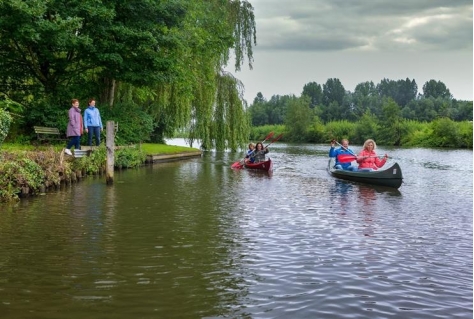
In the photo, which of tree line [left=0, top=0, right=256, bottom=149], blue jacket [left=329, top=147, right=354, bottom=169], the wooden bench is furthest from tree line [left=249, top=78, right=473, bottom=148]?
the wooden bench

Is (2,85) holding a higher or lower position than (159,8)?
lower

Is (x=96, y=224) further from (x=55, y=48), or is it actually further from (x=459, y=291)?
(x=55, y=48)

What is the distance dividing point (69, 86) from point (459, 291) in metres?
20.6

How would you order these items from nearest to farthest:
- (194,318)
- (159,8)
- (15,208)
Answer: (194,318) < (15,208) < (159,8)

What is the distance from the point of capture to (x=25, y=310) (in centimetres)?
472

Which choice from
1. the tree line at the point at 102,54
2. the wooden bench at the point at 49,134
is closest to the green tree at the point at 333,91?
the tree line at the point at 102,54

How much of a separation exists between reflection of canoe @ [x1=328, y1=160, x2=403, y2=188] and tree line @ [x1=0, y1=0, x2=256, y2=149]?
29.9 feet

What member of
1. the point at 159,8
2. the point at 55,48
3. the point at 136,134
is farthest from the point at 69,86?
the point at 159,8

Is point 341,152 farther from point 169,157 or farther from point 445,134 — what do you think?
point 445,134

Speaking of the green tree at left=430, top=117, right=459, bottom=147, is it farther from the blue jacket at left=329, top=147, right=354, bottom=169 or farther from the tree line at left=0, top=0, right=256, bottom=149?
the blue jacket at left=329, top=147, right=354, bottom=169

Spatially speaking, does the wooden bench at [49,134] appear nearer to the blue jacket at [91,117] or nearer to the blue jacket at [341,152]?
the blue jacket at [91,117]

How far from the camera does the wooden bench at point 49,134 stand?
64.0 ft

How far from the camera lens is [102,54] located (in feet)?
67.8

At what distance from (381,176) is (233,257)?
10367 mm
